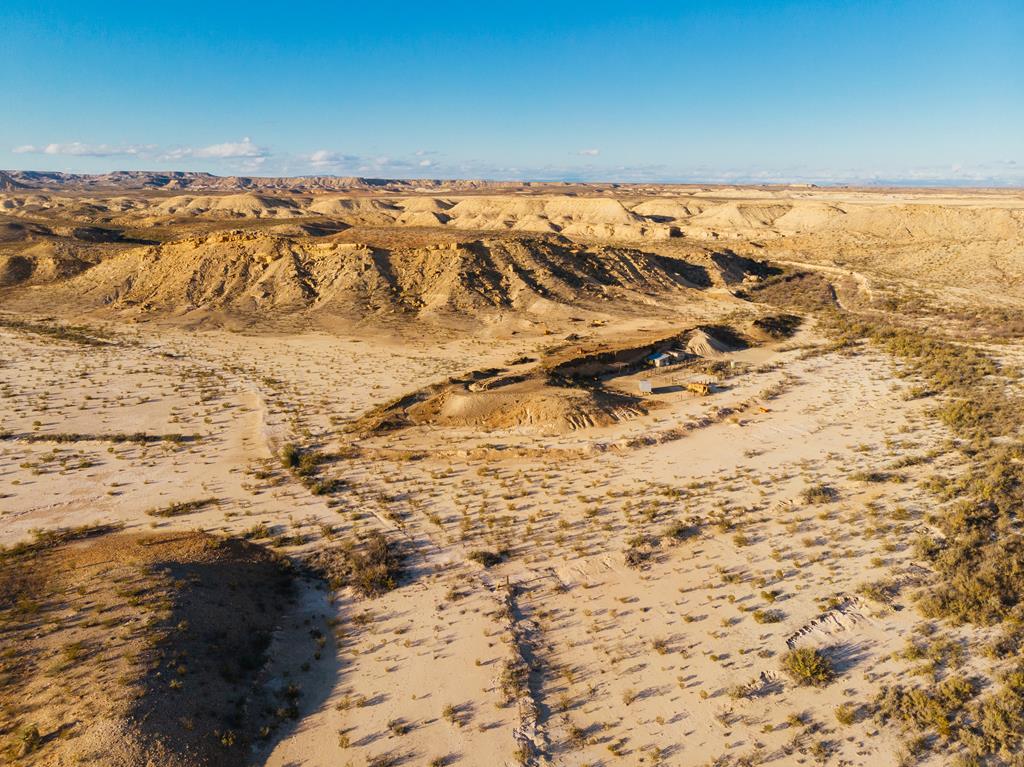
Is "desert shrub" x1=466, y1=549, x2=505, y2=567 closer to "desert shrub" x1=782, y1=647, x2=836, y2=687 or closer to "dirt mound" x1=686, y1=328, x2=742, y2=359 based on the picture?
"desert shrub" x1=782, y1=647, x2=836, y2=687

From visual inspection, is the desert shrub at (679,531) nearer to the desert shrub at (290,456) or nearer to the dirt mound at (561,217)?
the desert shrub at (290,456)

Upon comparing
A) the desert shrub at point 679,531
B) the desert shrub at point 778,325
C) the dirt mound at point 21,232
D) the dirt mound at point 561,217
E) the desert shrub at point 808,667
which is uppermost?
the dirt mound at point 561,217

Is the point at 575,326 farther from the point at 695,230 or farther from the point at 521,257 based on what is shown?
the point at 695,230

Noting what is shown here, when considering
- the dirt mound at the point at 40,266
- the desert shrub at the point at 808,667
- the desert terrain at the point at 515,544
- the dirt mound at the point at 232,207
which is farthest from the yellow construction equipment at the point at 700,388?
the dirt mound at the point at 232,207

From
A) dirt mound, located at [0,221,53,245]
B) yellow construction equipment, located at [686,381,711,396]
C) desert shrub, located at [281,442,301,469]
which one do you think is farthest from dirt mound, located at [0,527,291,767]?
dirt mound, located at [0,221,53,245]

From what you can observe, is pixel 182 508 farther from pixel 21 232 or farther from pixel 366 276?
pixel 21 232

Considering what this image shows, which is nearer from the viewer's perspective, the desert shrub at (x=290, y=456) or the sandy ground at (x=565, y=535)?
the sandy ground at (x=565, y=535)
